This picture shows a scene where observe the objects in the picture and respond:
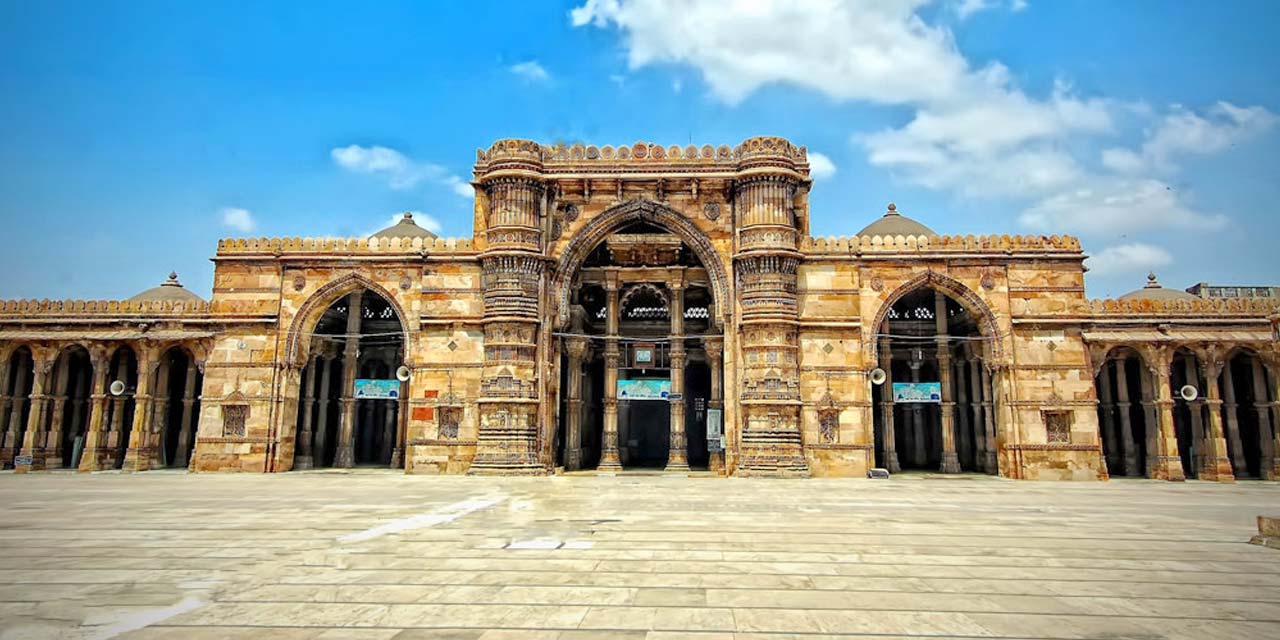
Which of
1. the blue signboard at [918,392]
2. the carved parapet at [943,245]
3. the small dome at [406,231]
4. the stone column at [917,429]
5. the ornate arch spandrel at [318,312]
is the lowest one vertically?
the stone column at [917,429]

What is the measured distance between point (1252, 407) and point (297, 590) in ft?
103

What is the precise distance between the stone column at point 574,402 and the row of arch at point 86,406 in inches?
541

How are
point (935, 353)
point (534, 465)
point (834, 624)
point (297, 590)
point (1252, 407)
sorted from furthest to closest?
1. point (935, 353)
2. point (1252, 407)
3. point (534, 465)
4. point (297, 590)
5. point (834, 624)

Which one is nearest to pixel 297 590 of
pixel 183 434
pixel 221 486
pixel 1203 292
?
pixel 221 486

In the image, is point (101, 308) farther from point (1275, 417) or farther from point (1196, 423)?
point (1275, 417)

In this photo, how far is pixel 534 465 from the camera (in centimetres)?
2333

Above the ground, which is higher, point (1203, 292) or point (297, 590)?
point (1203, 292)

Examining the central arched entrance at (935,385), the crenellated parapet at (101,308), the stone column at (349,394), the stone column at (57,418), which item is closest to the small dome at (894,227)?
the central arched entrance at (935,385)

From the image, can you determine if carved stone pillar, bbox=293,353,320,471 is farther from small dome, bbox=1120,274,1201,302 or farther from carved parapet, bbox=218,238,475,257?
small dome, bbox=1120,274,1201,302

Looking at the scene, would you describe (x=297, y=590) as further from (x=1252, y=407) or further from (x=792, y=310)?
(x=1252, y=407)

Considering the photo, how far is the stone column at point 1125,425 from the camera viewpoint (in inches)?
1010

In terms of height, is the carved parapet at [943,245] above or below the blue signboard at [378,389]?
above

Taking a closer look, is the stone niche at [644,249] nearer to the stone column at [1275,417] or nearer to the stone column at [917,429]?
the stone column at [917,429]

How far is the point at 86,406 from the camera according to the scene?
28266 millimetres
